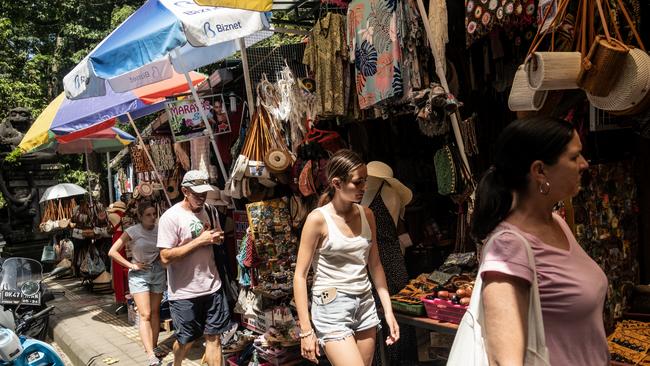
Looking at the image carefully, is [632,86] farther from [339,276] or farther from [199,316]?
[199,316]

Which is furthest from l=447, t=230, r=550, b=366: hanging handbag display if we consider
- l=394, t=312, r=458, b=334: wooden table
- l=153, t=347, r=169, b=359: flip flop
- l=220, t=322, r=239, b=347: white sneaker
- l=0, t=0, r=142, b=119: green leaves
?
l=0, t=0, r=142, b=119: green leaves

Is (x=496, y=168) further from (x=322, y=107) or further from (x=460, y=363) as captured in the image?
(x=322, y=107)

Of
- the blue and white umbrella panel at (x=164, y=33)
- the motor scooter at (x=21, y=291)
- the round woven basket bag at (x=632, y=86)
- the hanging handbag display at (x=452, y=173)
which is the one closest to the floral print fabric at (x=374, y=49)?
the hanging handbag display at (x=452, y=173)

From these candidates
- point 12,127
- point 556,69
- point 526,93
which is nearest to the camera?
point 556,69

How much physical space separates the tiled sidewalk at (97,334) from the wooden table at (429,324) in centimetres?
322

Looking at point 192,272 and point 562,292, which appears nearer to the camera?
point 562,292

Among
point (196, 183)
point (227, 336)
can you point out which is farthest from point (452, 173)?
point (227, 336)

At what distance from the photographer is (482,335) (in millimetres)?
1722

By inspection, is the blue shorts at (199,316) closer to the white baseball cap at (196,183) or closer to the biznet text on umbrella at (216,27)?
the white baseball cap at (196,183)

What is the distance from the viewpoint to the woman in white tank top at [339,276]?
3.27 meters

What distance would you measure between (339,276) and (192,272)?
204 centimetres

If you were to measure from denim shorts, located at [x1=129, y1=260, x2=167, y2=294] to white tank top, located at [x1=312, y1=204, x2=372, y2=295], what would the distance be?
3.44 metres

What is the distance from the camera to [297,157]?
17.8 feet

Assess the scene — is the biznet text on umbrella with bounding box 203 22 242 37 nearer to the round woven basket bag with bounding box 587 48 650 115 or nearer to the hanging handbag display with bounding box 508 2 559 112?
the hanging handbag display with bounding box 508 2 559 112
